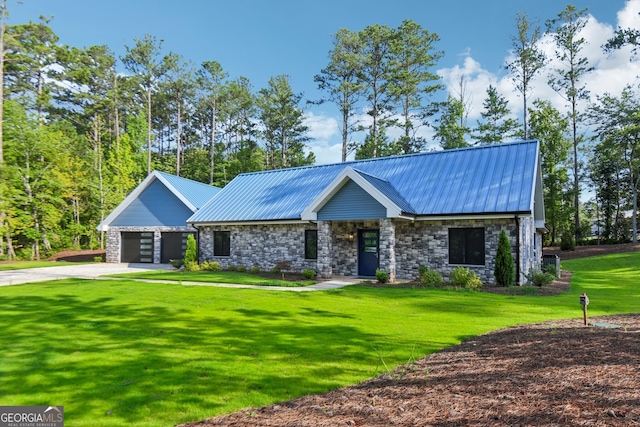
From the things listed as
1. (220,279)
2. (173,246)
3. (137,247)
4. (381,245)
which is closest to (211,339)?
(220,279)

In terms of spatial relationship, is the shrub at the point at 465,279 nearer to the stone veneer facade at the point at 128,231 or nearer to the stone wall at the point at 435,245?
the stone wall at the point at 435,245

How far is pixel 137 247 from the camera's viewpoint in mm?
25281

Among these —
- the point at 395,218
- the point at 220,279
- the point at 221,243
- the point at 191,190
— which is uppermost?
the point at 191,190

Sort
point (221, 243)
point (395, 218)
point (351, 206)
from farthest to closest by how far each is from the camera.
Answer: point (221, 243) → point (351, 206) → point (395, 218)

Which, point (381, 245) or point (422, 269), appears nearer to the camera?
point (422, 269)

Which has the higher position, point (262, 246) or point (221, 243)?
point (221, 243)

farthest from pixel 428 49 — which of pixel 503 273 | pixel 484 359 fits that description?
pixel 484 359

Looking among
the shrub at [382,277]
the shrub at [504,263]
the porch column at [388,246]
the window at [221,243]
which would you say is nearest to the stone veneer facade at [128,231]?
the window at [221,243]

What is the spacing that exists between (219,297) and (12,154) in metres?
26.7

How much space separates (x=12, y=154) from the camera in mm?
27734

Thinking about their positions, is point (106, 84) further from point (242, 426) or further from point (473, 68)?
point (242, 426)

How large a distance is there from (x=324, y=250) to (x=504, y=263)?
23.3 feet

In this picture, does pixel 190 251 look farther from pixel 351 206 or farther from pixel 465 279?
pixel 465 279

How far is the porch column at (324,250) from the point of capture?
1648cm
